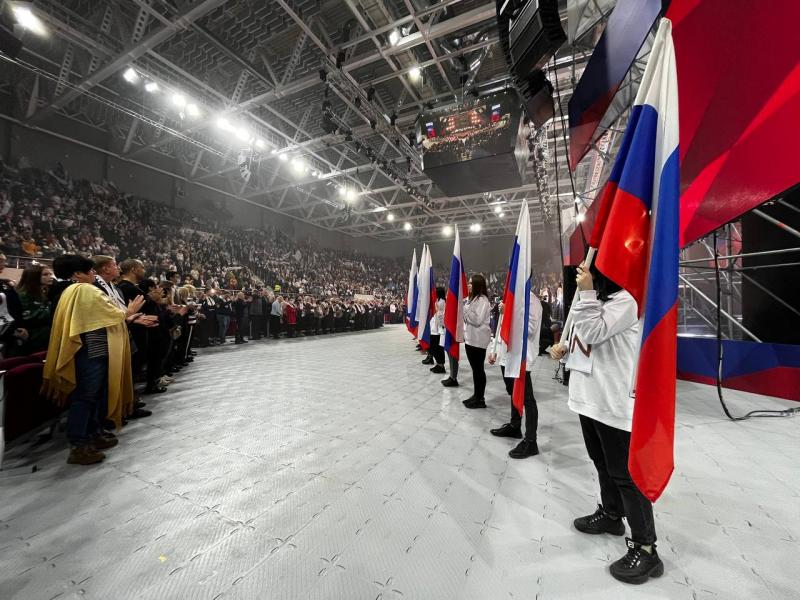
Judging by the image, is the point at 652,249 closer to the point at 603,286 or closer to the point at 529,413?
the point at 603,286

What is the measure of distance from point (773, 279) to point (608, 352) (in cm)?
528

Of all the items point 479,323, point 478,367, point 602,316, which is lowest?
point 478,367

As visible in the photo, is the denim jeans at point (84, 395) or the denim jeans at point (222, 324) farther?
the denim jeans at point (222, 324)

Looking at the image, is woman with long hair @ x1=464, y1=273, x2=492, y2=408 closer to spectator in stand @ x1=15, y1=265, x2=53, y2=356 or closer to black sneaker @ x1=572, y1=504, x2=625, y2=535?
black sneaker @ x1=572, y1=504, x2=625, y2=535

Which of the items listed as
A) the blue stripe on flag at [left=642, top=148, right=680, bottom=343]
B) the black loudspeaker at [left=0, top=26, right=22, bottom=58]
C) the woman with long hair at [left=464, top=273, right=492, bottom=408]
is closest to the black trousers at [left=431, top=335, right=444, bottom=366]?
the woman with long hair at [left=464, top=273, right=492, bottom=408]

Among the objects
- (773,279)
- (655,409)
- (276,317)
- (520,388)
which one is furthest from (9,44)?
(773,279)

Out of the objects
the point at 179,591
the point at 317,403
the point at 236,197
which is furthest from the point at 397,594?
the point at 236,197

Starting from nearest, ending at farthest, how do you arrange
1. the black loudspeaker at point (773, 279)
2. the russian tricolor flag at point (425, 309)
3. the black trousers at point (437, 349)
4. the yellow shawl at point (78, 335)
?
the yellow shawl at point (78, 335)
the black loudspeaker at point (773, 279)
the russian tricolor flag at point (425, 309)
the black trousers at point (437, 349)

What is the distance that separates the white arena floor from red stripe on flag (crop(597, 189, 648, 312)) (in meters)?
1.30

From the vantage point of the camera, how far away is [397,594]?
1327 mm

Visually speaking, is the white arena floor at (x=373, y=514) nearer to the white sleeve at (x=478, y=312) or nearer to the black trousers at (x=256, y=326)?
the white sleeve at (x=478, y=312)

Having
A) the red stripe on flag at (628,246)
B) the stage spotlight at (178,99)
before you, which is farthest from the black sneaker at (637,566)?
the stage spotlight at (178,99)

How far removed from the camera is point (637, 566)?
141 cm

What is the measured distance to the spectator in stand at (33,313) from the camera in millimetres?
3418
